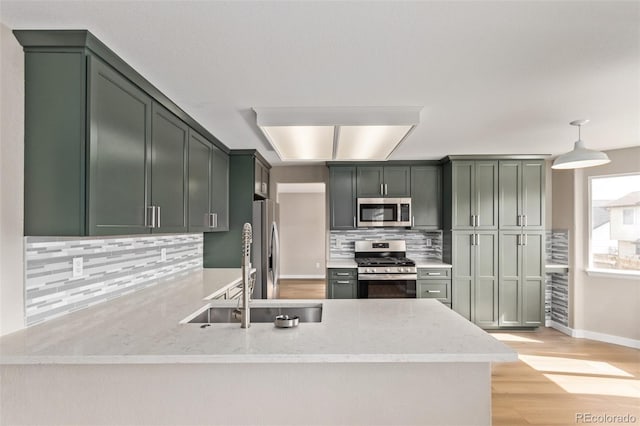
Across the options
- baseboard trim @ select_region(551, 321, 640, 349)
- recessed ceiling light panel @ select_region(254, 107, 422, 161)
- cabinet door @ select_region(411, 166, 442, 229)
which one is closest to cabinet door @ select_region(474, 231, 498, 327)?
cabinet door @ select_region(411, 166, 442, 229)

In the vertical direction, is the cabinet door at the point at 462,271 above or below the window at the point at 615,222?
below

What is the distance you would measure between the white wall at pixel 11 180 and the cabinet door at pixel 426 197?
4185mm

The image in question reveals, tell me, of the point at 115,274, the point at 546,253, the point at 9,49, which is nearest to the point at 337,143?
the point at 115,274

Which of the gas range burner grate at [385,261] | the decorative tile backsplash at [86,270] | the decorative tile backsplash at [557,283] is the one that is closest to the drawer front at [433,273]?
the gas range burner grate at [385,261]

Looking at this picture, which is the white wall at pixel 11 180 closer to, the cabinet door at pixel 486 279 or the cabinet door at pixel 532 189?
the cabinet door at pixel 486 279

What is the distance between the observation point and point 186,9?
147 cm

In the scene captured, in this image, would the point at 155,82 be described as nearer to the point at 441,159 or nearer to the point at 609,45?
the point at 609,45

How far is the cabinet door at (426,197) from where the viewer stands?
4.90 meters

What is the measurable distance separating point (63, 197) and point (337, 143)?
6.52 feet

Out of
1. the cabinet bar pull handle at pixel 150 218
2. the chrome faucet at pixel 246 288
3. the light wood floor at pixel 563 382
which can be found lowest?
the light wood floor at pixel 563 382

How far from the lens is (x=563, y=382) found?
126 inches

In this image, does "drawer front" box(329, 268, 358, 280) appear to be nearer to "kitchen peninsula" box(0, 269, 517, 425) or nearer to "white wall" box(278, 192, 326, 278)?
"kitchen peninsula" box(0, 269, 517, 425)

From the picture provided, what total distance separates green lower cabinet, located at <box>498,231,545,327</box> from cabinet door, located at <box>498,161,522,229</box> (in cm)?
15

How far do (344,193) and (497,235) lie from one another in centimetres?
203
